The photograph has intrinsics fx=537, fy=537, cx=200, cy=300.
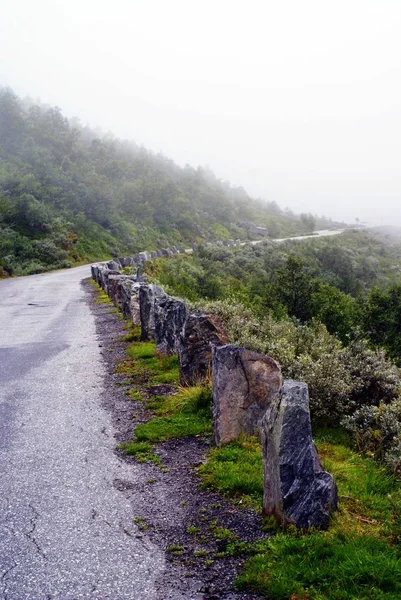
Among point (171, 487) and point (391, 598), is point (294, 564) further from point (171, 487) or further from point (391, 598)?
point (171, 487)

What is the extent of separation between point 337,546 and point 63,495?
3.23m

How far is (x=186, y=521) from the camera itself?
231 inches

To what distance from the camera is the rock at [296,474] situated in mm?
5418

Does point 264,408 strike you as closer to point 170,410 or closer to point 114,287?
point 170,410

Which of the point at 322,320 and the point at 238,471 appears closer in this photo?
the point at 238,471

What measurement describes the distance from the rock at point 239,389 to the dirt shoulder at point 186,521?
1.77 feet

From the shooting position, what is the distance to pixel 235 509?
6070 mm

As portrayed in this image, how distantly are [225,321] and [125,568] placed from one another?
9.08 meters

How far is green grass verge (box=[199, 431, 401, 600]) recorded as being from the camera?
4449 millimetres

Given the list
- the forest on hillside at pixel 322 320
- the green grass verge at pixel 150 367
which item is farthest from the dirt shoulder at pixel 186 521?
the green grass verge at pixel 150 367

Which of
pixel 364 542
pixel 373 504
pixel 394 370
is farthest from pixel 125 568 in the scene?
pixel 394 370

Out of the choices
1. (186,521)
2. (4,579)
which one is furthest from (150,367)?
(4,579)

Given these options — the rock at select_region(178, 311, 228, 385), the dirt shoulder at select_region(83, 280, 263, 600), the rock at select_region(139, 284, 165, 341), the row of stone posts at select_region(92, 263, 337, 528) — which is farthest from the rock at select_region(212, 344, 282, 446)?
the rock at select_region(139, 284, 165, 341)

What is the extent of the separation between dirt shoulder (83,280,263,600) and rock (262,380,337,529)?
430 millimetres
